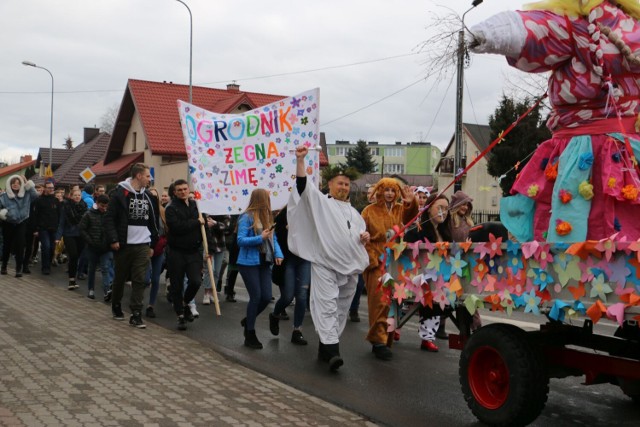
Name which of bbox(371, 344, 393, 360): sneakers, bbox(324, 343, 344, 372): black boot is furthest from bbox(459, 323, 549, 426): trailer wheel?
bbox(371, 344, 393, 360): sneakers

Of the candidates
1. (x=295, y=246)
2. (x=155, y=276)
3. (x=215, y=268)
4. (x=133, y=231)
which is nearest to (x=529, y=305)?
(x=295, y=246)

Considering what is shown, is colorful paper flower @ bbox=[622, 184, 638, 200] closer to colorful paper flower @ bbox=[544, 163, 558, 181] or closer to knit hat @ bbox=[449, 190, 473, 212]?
colorful paper flower @ bbox=[544, 163, 558, 181]

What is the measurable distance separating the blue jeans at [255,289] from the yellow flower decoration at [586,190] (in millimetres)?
4373

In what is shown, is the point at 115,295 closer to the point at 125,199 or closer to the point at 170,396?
the point at 125,199

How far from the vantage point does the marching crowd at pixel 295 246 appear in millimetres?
7109

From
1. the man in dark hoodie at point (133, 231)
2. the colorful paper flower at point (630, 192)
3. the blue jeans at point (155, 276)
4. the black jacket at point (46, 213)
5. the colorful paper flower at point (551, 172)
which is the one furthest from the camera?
the black jacket at point (46, 213)

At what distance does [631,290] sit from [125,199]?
6.63 meters

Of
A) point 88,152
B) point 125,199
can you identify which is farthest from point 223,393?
point 88,152

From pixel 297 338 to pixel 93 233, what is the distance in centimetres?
513

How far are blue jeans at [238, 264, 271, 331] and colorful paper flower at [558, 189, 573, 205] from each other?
4243mm

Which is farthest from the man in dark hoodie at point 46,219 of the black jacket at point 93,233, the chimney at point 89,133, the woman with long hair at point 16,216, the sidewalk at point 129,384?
the chimney at point 89,133

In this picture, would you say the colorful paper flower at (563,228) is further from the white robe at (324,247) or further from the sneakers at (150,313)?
the sneakers at (150,313)

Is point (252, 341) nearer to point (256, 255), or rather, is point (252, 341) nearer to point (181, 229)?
point (256, 255)

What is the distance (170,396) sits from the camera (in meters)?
5.70
